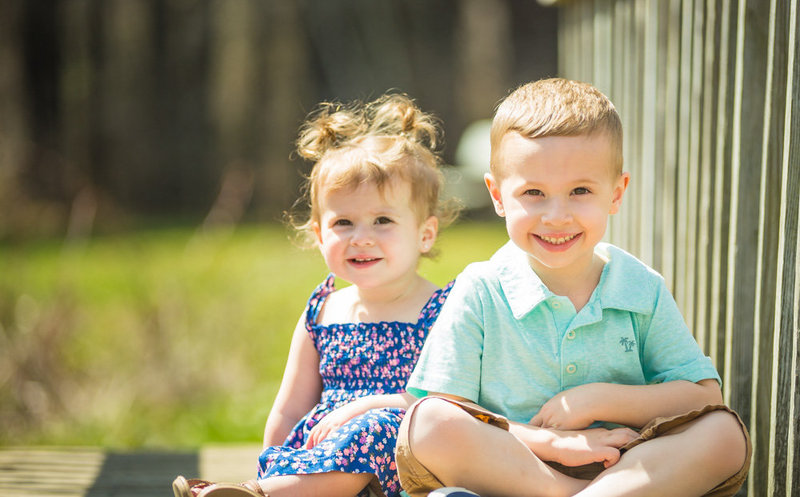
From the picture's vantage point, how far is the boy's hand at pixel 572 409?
2.11 metres

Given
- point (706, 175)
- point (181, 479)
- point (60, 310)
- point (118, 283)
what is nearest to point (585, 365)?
point (706, 175)

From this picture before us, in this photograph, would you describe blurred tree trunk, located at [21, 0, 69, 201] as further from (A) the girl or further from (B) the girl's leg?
(B) the girl's leg

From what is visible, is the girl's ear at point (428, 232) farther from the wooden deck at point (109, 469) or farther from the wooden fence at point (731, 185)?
the wooden deck at point (109, 469)

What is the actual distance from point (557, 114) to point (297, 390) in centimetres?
120

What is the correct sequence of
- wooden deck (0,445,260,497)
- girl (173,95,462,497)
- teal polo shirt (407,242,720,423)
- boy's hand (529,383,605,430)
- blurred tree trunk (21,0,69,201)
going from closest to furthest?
boy's hand (529,383,605,430), teal polo shirt (407,242,720,423), girl (173,95,462,497), wooden deck (0,445,260,497), blurred tree trunk (21,0,69,201)

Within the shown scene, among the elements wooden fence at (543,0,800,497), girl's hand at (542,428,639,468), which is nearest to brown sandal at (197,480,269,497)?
girl's hand at (542,428,639,468)

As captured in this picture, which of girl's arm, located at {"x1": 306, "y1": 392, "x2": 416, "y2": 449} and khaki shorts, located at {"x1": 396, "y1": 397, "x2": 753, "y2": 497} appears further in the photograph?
girl's arm, located at {"x1": 306, "y1": 392, "x2": 416, "y2": 449}

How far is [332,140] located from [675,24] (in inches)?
45.2

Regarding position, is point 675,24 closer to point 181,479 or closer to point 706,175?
point 706,175

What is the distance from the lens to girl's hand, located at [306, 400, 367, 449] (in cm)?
250

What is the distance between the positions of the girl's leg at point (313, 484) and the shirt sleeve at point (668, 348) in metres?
0.78

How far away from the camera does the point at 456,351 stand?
225 cm

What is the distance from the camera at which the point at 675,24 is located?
9.50ft

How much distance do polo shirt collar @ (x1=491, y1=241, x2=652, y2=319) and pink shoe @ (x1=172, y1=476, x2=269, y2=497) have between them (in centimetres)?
78
